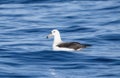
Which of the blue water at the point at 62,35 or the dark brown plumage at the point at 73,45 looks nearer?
the blue water at the point at 62,35

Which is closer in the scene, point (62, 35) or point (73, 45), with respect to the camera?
point (73, 45)

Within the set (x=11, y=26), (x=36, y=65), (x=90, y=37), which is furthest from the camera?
(x=11, y=26)

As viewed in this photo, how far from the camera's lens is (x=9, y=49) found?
2891 centimetres

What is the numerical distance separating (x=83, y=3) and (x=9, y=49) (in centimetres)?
1734

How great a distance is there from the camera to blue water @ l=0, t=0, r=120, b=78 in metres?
24.1

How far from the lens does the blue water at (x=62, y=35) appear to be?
79.0 feet

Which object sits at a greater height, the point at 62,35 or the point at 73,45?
the point at 62,35

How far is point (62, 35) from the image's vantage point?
109ft

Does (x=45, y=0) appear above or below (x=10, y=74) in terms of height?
above

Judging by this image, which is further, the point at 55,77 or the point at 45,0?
the point at 45,0

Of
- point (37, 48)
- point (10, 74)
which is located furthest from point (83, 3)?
point (10, 74)

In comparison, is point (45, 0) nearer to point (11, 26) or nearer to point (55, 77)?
point (11, 26)

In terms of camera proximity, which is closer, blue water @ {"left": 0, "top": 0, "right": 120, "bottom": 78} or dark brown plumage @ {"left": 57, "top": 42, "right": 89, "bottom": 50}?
blue water @ {"left": 0, "top": 0, "right": 120, "bottom": 78}

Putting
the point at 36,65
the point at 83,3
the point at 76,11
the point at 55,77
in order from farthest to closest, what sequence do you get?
the point at 83,3
the point at 76,11
the point at 36,65
the point at 55,77
